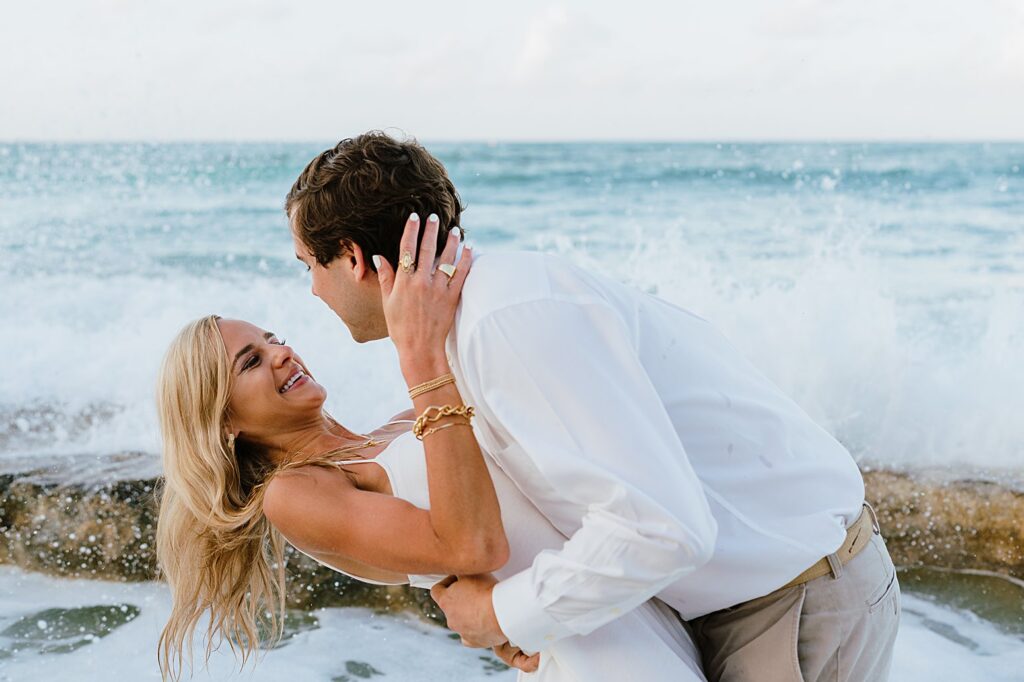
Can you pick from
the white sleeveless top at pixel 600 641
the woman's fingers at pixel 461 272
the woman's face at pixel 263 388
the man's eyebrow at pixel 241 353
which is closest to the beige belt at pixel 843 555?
the white sleeveless top at pixel 600 641

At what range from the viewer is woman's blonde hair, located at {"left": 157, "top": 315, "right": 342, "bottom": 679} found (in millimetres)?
2633

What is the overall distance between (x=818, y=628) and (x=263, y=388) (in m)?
1.47

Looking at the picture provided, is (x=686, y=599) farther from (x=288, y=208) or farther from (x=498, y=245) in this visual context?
(x=498, y=245)

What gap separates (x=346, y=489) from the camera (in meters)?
2.32

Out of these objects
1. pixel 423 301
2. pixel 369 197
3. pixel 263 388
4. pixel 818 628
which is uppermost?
pixel 369 197

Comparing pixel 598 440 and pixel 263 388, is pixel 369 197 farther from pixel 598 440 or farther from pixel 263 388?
pixel 263 388

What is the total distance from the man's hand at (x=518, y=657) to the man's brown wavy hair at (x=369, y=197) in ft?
2.65

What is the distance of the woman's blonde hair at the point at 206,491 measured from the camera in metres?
2.63

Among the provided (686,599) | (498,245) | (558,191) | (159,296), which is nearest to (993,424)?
(686,599)

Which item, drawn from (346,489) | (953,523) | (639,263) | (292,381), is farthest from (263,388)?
(639,263)

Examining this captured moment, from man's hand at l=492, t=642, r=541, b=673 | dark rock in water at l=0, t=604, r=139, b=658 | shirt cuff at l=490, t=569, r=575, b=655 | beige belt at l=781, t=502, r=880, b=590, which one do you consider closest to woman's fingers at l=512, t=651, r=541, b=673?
man's hand at l=492, t=642, r=541, b=673

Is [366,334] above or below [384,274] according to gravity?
below

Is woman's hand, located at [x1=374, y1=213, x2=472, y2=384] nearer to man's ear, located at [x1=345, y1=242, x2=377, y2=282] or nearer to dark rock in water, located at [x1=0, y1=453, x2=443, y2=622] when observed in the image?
man's ear, located at [x1=345, y1=242, x2=377, y2=282]

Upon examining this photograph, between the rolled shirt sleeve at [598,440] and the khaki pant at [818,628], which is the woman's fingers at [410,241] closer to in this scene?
the rolled shirt sleeve at [598,440]
